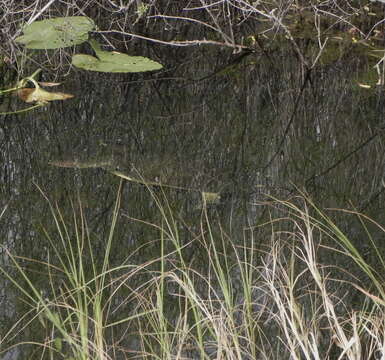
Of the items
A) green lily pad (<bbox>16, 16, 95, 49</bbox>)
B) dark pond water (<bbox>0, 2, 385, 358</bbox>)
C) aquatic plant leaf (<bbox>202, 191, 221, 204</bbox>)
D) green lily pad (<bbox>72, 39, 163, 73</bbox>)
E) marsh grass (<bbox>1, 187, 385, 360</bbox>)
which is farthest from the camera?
green lily pad (<bbox>72, 39, 163, 73</bbox>)

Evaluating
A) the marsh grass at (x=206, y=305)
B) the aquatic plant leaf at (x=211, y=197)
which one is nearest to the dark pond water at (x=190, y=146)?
the aquatic plant leaf at (x=211, y=197)

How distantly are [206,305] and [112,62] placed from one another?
2577 mm

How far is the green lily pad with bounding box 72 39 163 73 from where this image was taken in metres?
4.50

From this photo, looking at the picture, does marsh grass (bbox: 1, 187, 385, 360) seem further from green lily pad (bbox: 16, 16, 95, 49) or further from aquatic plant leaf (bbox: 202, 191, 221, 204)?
green lily pad (bbox: 16, 16, 95, 49)

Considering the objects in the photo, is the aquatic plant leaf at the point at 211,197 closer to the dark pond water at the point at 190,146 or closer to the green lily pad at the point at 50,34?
the dark pond water at the point at 190,146

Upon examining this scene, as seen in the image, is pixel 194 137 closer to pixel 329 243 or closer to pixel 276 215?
pixel 276 215

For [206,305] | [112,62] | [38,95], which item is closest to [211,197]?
[206,305]

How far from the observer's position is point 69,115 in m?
3.91

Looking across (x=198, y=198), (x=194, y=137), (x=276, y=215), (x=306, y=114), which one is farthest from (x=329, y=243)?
(x=306, y=114)

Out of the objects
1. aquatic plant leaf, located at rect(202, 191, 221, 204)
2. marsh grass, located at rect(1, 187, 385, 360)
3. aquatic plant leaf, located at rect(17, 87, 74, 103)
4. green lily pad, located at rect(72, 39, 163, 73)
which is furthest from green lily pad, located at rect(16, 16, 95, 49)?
marsh grass, located at rect(1, 187, 385, 360)

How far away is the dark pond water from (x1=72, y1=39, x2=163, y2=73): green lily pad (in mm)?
57

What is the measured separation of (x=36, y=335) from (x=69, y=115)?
6.24 feet

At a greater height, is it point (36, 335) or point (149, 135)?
point (36, 335)

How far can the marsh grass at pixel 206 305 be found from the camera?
5.88 feet
